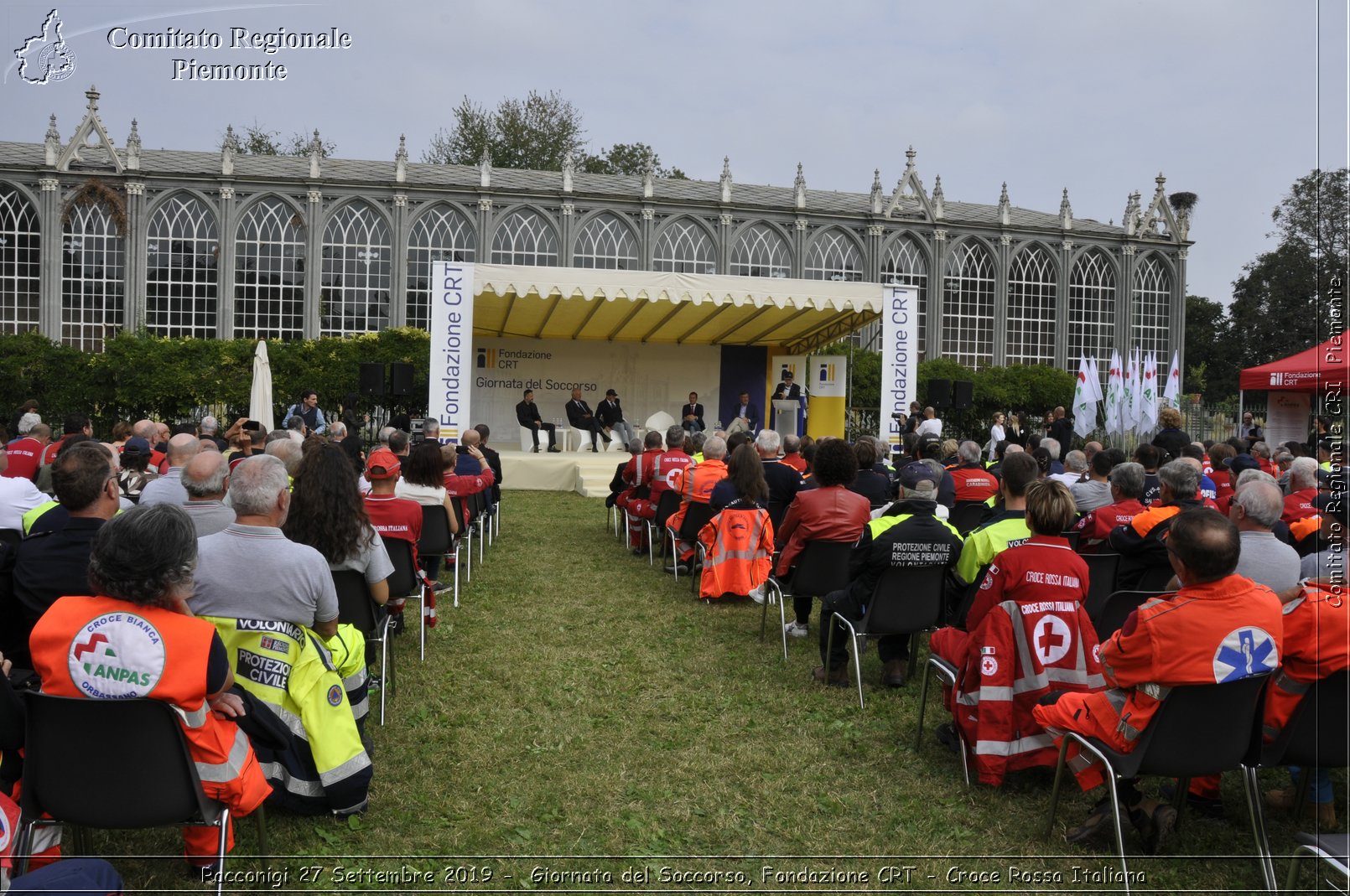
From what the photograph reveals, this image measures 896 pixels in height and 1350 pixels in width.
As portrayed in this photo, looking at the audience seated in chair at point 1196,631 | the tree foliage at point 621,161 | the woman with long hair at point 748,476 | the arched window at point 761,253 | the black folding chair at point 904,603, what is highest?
the tree foliage at point 621,161

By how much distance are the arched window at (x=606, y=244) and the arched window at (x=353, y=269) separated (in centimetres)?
610

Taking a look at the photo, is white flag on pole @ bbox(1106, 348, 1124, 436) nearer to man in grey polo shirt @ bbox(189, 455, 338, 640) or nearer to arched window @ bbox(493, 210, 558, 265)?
arched window @ bbox(493, 210, 558, 265)

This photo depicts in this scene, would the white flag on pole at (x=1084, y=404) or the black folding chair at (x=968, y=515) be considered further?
the white flag on pole at (x=1084, y=404)

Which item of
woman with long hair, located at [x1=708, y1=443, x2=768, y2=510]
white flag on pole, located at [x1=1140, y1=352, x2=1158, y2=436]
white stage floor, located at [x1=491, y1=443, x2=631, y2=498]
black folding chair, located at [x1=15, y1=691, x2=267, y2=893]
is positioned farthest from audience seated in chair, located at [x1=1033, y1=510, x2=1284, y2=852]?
white flag on pole, located at [x1=1140, y1=352, x2=1158, y2=436]

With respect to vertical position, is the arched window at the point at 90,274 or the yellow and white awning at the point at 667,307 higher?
the arched window at the point at 90,274

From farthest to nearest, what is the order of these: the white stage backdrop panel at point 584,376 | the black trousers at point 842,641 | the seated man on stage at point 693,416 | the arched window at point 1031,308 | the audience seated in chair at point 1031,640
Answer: the arched window at point 1031,308, the white stage backdrop panel at point 584,376, the seated man on stage at point 693,416, the black trousers at point 842,641, the audience seated in chair at point 1031,640

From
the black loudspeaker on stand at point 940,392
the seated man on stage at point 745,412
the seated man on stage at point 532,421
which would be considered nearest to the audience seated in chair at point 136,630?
the seated man on stage at point 745,412

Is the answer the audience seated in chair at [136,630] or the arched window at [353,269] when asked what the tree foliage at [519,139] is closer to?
the arched window at [353,269]

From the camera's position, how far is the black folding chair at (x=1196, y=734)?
293 centimetres

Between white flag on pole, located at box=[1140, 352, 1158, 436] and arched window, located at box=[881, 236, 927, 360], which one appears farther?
arched window, located at box=[881, 236, 927, 360]

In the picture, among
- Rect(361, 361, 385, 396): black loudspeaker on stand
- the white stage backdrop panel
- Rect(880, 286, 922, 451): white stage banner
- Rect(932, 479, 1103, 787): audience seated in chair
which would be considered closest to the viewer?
Rect(932, 479, 1103, 787): audience seated in chair

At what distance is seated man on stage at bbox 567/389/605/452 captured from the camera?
60.3 ft

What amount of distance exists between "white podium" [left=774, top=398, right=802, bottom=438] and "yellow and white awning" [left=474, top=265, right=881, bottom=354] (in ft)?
Answer: 4.81

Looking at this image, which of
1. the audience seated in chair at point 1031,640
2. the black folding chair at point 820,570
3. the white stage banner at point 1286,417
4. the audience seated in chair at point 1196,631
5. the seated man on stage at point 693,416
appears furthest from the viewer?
the seated man on stage at point 693,416
